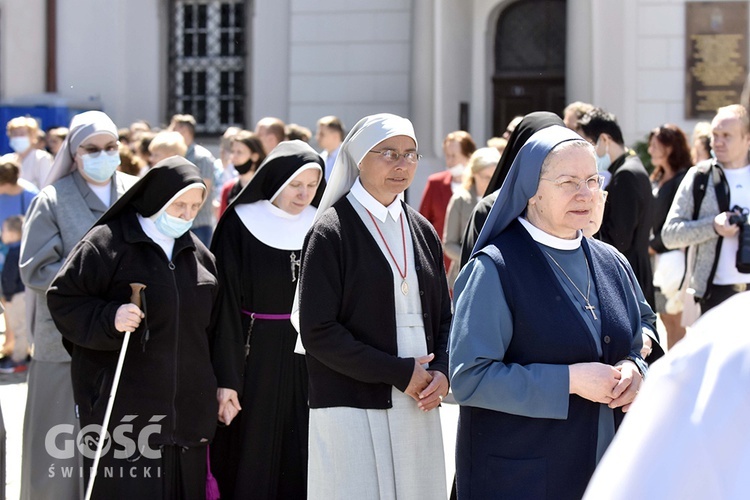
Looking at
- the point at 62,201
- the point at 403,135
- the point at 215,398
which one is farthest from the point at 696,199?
the point at 62,201

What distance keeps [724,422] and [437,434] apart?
2955mm

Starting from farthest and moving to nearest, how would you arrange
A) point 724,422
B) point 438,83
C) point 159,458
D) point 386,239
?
point 438,83 → point 159,458 → point 386,239 → point 724,422

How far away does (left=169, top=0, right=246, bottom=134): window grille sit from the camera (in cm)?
1622

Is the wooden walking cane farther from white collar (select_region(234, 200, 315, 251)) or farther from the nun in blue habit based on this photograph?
the nun in blue habit

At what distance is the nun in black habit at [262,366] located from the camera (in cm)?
502

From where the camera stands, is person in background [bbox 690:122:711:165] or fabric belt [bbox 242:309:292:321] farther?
person in background [bbox 690:122:711:165]

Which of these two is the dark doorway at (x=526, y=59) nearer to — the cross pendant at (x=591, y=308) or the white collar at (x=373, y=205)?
the white collar at (x=373, y=205)

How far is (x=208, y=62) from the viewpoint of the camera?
1645 cm

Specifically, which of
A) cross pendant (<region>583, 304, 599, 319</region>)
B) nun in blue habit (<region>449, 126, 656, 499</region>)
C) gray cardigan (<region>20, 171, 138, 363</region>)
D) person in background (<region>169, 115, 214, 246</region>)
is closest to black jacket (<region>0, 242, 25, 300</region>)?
person in background (<region>169, 115, 214, 246</region>)

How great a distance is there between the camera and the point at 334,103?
15.3 meters

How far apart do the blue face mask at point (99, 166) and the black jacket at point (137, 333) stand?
0.92 meters

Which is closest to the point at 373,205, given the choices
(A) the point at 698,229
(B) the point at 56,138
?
(A) the point at 698,229

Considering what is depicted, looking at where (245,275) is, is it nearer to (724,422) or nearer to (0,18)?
(724,422)

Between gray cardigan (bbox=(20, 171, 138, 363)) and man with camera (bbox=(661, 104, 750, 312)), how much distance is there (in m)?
3.24
